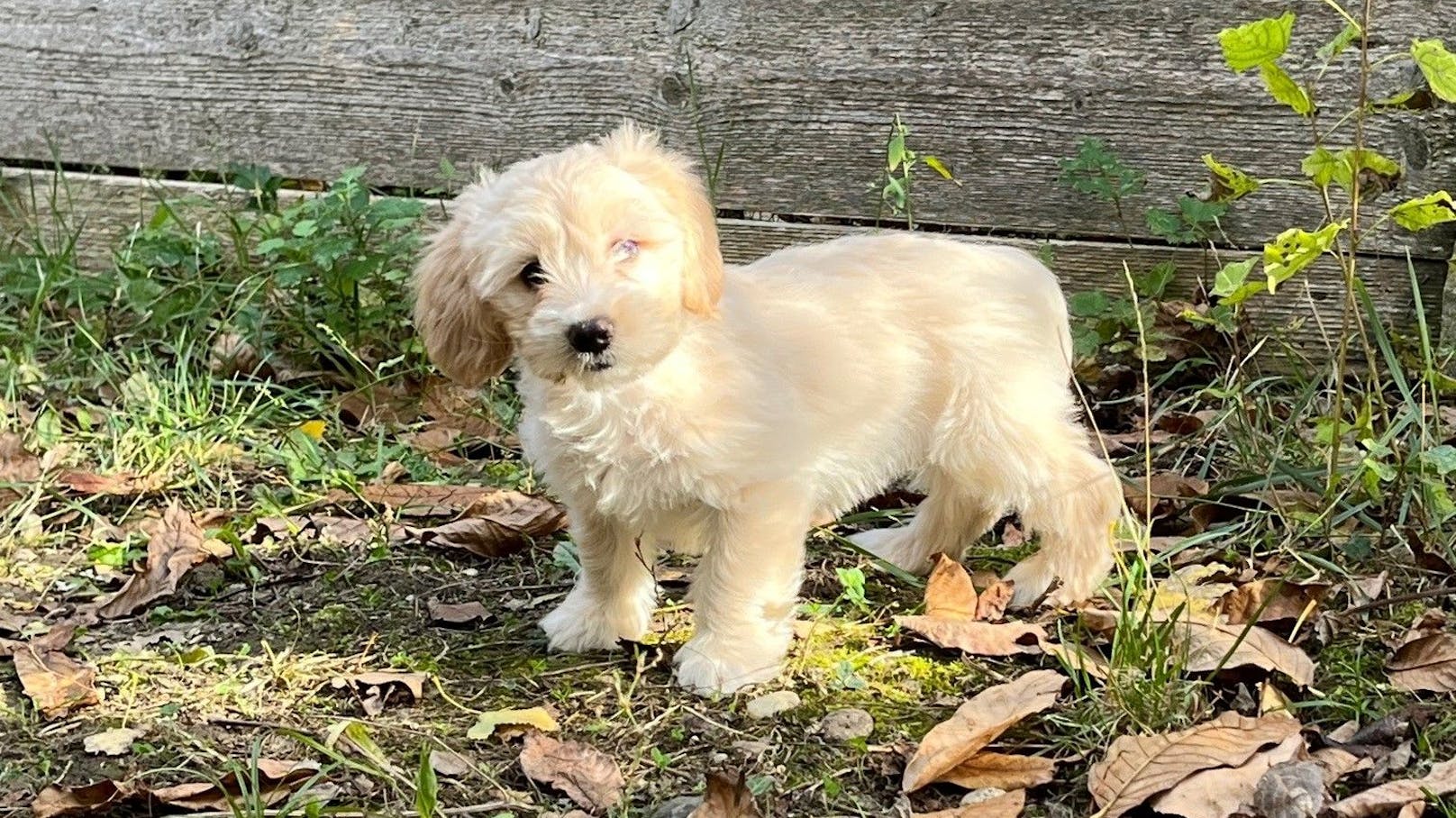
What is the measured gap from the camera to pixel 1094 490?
3.29 m

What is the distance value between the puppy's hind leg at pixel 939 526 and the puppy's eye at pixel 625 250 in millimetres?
983

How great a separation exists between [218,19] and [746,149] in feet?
6.37

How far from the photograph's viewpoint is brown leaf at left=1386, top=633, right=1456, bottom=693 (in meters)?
2.71

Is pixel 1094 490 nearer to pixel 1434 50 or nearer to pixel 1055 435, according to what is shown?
pixel 1055 435

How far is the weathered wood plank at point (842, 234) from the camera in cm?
434

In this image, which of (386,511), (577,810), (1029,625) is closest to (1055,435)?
(1029,625)

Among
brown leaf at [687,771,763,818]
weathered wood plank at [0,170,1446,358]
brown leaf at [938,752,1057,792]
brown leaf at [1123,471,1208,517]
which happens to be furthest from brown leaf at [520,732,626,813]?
weathered wood plank at [0,170,1446,358]

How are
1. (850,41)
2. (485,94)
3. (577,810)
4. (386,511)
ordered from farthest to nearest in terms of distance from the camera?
(485,94) < (850,41) < (386,511) < (577,810)

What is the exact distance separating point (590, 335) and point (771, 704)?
796mm

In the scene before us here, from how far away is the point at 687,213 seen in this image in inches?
113

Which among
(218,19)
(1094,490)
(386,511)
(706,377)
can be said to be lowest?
(386,511)

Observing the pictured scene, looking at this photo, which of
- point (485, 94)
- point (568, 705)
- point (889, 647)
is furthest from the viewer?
point (485, 94)

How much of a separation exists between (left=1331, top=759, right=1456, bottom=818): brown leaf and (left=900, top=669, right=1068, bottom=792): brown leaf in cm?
53

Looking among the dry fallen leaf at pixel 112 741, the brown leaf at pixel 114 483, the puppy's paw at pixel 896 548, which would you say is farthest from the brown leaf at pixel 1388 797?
the brown leaf at pixel 114 483
